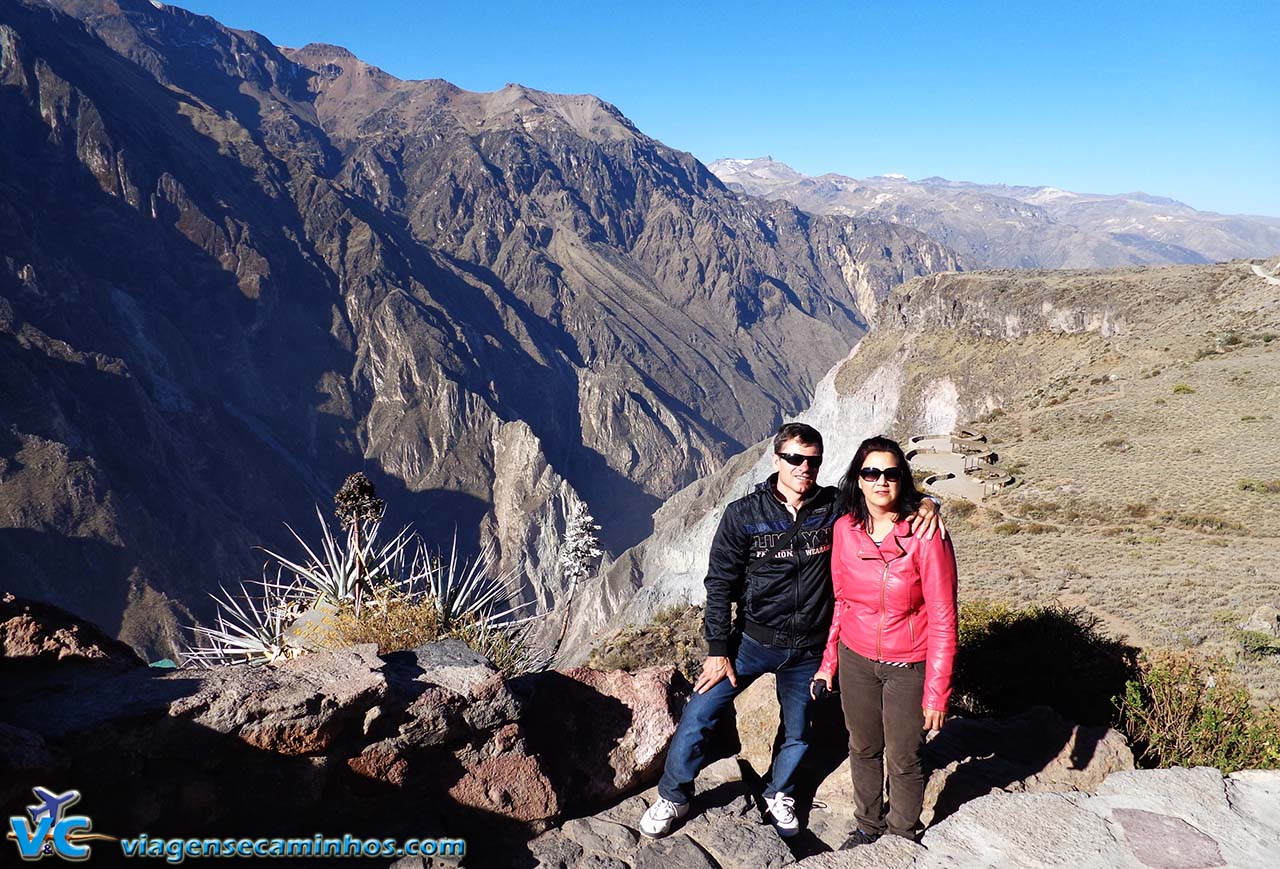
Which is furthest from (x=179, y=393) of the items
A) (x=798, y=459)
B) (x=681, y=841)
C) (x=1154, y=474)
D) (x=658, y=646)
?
(x=798, y=459)

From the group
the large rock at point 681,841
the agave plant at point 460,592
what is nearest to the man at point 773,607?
the large rock at point 681,841

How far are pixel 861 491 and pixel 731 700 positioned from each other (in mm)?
1604

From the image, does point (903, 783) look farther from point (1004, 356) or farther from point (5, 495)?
point (5, 495)

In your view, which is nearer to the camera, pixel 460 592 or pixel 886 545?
pixel 886 545

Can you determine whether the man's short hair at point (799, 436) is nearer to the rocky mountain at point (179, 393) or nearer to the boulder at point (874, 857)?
the boulder at point (874, 857)

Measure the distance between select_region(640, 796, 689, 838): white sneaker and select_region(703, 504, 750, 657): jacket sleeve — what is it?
3.14 ft

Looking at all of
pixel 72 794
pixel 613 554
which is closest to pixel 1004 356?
pixel 72 794

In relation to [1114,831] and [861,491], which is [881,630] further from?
[1114,831]

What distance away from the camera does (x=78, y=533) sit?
88.3 m

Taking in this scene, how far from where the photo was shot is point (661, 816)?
424 cm

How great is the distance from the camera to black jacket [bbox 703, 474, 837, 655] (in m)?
4.27

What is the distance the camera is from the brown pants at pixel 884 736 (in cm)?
401

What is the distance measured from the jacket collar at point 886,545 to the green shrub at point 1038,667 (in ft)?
11.0

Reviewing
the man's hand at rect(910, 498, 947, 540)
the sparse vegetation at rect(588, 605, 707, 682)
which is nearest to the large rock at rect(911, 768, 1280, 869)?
the man's hand at rect(910, 498, 947, 540)
